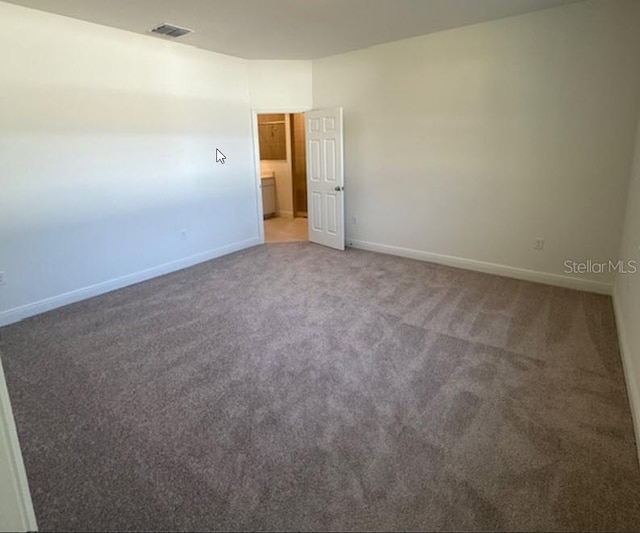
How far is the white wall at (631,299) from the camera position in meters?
2.37

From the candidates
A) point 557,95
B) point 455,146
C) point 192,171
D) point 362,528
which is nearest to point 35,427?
point 362,528

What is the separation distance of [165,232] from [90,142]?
1317 mm

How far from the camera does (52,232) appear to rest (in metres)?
3.86

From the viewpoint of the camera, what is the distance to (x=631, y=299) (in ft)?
9.21

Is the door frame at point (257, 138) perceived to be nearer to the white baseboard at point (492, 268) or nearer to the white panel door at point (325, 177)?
the white panel door at point (325, 177)

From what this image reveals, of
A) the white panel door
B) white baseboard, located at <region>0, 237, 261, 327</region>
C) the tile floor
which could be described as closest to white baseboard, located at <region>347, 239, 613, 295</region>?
the white panel door

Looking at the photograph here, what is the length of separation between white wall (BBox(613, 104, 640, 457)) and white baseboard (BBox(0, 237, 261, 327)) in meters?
4.75

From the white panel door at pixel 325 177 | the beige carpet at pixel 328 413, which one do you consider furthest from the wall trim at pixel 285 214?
the beige carpet at pixel 328 413

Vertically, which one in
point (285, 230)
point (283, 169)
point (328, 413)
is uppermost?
point (283, 169)

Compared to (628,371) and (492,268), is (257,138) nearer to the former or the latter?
(492,268)

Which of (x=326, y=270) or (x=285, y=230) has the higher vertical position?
(x=285, y=230)

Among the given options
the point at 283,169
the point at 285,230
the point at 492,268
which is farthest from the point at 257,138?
the point at 492,268

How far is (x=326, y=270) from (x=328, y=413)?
2.77m

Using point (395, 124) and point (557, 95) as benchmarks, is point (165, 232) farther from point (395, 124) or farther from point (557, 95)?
point (557, 95)
